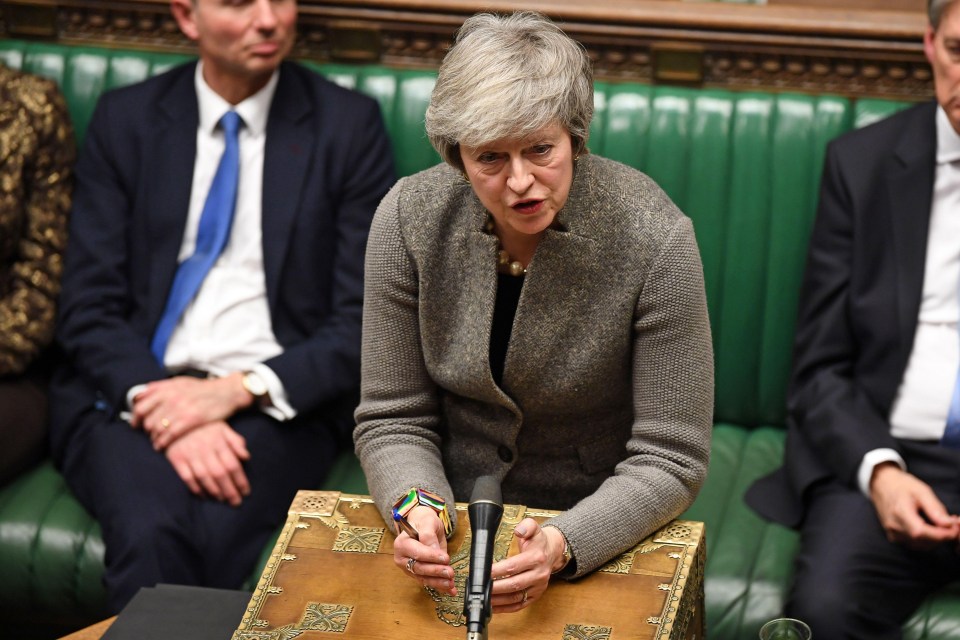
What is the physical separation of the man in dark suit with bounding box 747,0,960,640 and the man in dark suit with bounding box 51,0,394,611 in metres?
1.03

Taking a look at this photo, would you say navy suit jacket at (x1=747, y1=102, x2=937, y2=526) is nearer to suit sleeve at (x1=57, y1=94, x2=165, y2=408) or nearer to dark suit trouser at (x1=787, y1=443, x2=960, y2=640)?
dark suit trouser at (x1=787, y1=443, x2=960, y2=640)

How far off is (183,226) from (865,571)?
5.52 feet

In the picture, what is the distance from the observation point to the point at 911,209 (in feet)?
9.16

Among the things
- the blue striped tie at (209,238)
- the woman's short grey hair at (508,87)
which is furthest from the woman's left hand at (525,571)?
the blue striped tie at (209,238)

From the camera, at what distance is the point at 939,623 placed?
2.53 metres

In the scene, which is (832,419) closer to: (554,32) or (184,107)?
(554,32)

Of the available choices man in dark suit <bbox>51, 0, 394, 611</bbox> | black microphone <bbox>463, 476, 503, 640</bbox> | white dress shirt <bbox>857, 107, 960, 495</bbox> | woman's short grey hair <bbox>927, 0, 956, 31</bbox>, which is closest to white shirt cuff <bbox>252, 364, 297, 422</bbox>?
man in dark suit <bbox>51, 0, 394, 611</bbox>

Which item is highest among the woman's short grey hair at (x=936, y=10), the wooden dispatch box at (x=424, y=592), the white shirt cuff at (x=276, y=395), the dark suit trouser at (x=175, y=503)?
the woman's short grey hair at (x=936, y=10)

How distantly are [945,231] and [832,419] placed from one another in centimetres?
45

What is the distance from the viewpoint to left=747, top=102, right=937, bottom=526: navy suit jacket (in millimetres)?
Answer: 2764

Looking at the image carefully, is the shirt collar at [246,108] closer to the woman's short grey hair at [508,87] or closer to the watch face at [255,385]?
the watch face at [255,385]

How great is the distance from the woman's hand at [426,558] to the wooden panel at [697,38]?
159 cm

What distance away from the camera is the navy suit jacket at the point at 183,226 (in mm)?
3117

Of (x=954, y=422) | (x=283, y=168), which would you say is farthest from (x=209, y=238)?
(x=954, y=422)
